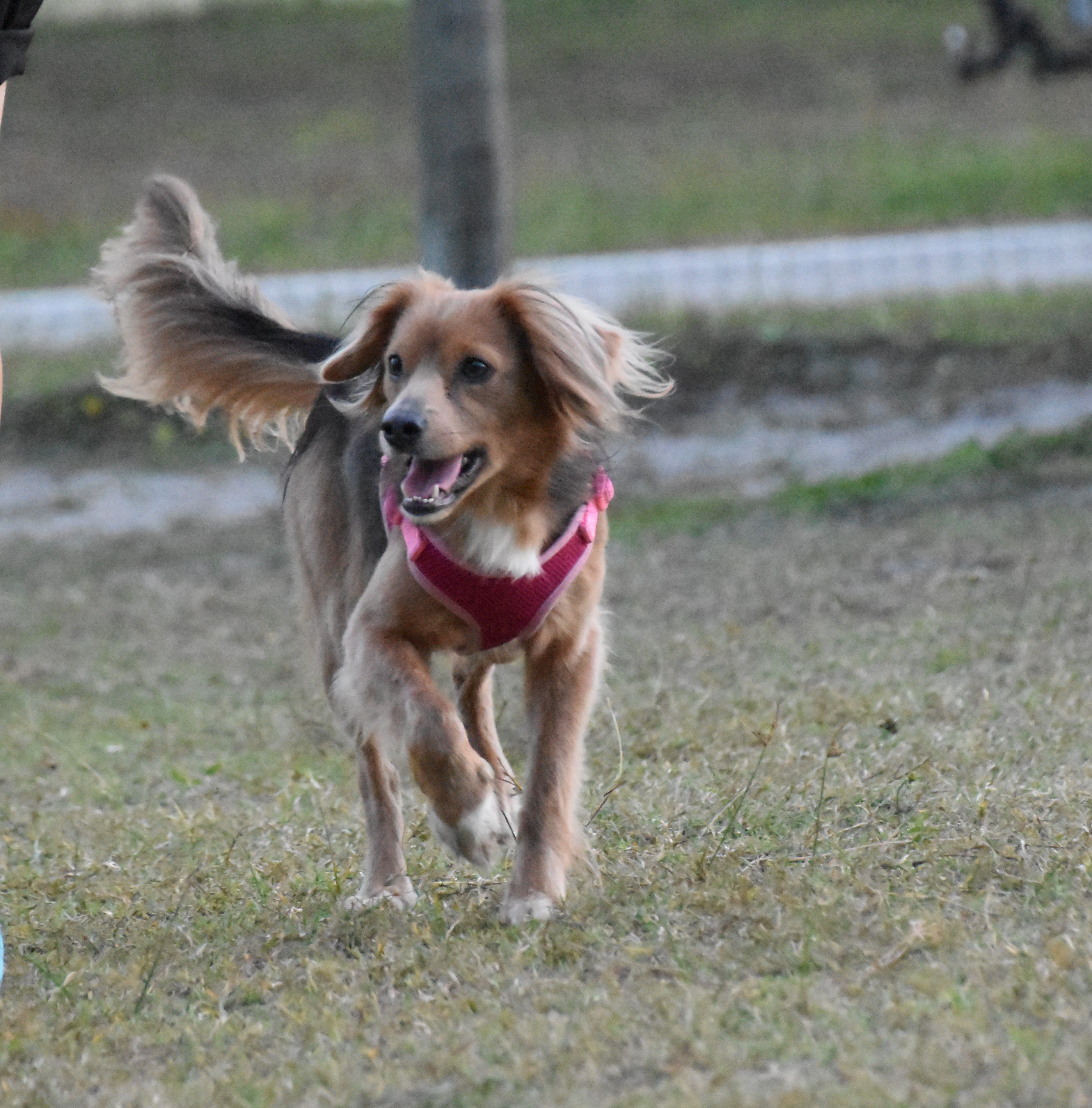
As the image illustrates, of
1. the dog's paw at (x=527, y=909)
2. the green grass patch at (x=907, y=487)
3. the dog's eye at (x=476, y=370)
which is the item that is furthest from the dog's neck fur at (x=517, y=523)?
the green grass patch at (x=907, y=487)

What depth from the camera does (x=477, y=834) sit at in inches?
133

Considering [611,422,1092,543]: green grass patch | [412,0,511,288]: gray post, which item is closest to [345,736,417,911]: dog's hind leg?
[611,422,1092,543]: green grass patch

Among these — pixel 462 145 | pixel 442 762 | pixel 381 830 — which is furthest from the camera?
pixel 462 145

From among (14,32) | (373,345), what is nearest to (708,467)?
(373,345)

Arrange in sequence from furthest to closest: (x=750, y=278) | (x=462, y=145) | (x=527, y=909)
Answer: (x=750, y=278), (x=462, y=145), (x=527, y=909)

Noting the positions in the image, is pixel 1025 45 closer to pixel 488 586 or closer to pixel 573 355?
pixel 573 355

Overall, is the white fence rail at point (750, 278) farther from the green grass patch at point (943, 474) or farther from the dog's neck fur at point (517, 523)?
the dog's neck fur at point (517, 523)

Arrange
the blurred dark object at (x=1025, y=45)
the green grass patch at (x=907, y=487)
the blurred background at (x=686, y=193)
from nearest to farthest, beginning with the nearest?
1. the green grass patch at (x=907, y=487)
2. the blurred background at (x=686, y=193)
3. the blurred dark object at (x=1025, y=45)

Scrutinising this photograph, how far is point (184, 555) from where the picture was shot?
9109 millimetres

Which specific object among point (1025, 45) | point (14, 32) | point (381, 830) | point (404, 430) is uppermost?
point (14, 32)

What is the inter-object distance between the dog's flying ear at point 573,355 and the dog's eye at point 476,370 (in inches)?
5.2

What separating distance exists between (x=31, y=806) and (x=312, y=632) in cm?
117

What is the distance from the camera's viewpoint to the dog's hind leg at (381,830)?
12.4ft

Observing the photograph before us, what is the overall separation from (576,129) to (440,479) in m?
19.7
